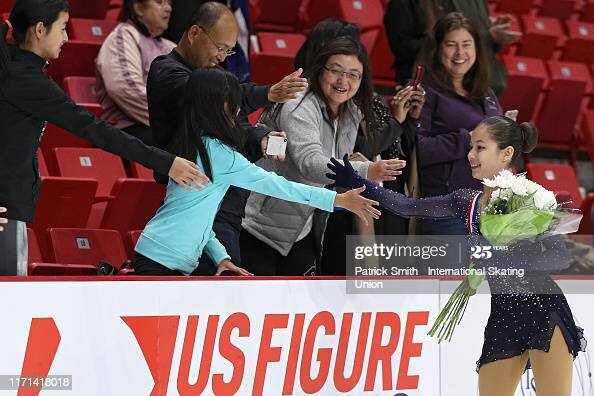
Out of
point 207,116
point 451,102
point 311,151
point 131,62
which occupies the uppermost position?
point 131,62

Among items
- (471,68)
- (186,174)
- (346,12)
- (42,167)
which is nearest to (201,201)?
(186,174)

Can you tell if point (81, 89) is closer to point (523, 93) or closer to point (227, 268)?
point (227, 268)

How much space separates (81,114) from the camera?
14.0ft

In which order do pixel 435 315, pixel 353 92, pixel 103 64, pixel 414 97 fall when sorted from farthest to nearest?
pixel 103 64, pixel 414 97, pixel 353 92, pixel 435 315

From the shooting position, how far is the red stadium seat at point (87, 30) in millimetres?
7574

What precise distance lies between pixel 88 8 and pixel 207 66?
318 cm

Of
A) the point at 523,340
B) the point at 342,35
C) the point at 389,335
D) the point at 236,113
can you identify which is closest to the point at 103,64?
the point at 342,35

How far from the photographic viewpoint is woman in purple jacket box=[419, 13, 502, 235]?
19.5ft

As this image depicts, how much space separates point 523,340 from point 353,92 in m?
Result: 1.37

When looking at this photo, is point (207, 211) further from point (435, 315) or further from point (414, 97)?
point (414, 97)

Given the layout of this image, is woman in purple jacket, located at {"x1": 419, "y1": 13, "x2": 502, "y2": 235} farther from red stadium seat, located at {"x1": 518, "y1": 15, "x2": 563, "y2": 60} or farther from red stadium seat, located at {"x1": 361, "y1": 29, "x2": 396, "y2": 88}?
red stadium seat, located at {"x1": 518, "y1": 15, "x2": 563, "y2": 60}

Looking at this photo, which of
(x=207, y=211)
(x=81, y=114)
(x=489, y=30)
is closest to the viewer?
(x=81, y=114)

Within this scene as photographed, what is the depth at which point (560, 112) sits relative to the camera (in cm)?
890

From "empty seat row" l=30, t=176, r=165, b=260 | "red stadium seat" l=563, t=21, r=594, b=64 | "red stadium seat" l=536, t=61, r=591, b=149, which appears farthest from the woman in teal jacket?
"red stadium seat" l=563, t=21, r=594, b=64
